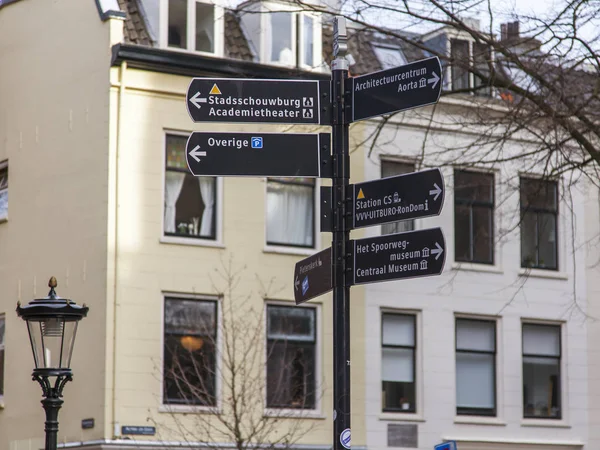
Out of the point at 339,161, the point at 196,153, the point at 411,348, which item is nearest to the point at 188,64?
the point at 411,348

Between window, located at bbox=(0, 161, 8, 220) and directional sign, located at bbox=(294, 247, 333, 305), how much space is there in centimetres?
A: 1446

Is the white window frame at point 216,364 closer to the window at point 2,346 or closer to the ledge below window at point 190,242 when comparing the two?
the ledge below window at point 190,242

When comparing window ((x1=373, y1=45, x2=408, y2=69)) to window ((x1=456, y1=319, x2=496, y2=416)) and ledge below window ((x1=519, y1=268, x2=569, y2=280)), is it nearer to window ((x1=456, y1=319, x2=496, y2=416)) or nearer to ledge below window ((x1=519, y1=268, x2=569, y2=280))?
ledge below window ((x1=519, y1=268, x2=569, y2=280))

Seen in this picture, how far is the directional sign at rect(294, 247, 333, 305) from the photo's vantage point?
7160mm

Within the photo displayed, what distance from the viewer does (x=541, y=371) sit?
22.2 m

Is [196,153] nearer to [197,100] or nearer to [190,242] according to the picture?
[197,100]

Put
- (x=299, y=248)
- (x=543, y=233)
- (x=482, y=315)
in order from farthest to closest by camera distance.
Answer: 1. (x=543, y=233)
2. (x=482, y=315)
3. (x=299, y=248)

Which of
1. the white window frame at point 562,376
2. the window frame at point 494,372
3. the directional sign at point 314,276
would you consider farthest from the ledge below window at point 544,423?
the directional sign at point 314,276

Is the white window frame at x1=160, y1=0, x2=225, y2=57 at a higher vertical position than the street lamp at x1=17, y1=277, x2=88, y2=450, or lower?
higher

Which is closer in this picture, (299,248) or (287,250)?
(287,250)

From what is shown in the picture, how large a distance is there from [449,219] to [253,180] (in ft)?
12.5

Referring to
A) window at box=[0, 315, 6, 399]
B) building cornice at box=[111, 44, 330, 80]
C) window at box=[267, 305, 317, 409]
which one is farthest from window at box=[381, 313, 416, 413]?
window at box=[0, 315, 6, 399]

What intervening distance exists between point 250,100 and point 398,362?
14.1 meters

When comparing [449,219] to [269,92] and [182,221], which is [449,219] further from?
[269,92]
